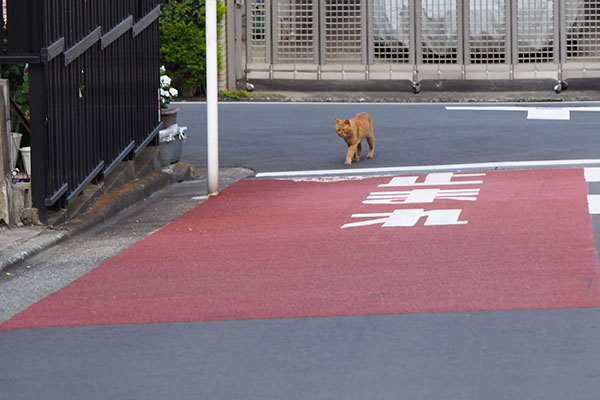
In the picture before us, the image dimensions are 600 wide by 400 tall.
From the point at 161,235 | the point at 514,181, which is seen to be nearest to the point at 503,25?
the point at 514,181

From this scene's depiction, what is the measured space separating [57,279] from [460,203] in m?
4.43

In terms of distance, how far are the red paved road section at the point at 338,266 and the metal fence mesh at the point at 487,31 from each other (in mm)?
15295

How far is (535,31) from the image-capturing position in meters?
26.8

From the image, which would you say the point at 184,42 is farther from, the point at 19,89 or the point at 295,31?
the point at 19,89

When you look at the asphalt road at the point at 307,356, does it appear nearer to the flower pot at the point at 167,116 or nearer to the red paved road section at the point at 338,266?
the red paved road section at the point at 338,266

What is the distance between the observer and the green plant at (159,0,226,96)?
24.8 metres

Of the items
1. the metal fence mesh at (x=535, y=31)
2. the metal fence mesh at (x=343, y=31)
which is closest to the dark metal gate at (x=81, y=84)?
the metal fence mesh at (x=343, y=31)

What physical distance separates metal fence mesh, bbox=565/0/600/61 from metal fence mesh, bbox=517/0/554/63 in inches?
15.8

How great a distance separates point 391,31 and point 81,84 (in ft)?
54.6

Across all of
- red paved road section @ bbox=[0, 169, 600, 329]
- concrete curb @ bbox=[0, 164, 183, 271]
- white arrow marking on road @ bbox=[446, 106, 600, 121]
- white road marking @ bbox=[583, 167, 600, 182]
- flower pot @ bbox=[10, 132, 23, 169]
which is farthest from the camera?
white arrow marking on road @ bbox=[446, 106, 600, 121]

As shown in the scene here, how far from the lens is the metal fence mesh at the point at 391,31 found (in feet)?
88.5

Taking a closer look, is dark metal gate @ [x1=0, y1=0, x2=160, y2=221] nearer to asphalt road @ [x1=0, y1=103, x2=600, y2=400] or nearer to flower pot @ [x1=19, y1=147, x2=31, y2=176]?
flower pot @ [x1=19, y1=147, x2=31, y2=176]

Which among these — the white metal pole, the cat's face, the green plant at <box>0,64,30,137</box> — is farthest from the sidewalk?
the cat's face

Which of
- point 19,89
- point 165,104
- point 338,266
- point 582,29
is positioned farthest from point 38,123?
point 582,29
